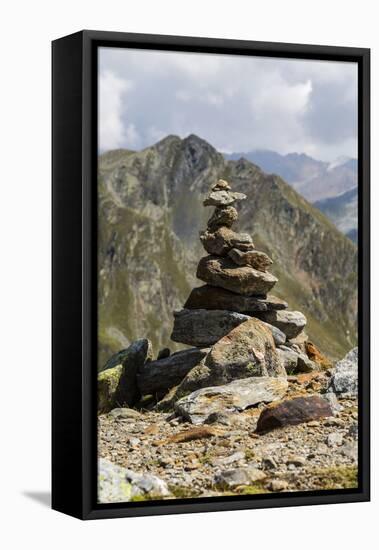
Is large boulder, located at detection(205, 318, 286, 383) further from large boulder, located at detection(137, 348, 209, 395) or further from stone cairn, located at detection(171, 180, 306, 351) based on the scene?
stone cairn, located at detection(171, 180, 306, 351)

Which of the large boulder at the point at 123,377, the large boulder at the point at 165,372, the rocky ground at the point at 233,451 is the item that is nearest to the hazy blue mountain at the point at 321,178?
the large boulder at the point at 165,372

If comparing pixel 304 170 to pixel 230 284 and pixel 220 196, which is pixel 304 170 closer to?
pixel 220 196

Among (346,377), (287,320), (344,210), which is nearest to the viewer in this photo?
(346,377)

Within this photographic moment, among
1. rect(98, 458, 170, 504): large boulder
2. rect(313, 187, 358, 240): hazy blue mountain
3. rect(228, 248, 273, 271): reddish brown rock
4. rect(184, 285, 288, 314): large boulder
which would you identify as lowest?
rect(98, 458, 170, 504): large boulder

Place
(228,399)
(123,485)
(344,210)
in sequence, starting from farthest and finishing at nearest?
(344,210) < (228,399) < (123,485)

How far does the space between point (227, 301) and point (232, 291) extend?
0.59ft

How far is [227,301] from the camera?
64.2ft

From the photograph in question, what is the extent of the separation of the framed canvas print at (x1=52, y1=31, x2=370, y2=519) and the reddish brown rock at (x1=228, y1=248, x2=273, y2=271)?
3 centimetres

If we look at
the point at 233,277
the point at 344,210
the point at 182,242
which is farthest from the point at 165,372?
the point at 182,242

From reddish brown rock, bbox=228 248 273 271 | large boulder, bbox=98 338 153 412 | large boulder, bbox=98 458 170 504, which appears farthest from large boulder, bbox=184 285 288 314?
large boulder, bbox=98 458 170 504

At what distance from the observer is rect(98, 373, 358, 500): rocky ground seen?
56.4 feet

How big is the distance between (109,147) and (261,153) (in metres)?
3.42

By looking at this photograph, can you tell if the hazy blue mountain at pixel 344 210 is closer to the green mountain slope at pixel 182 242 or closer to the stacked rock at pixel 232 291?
the green mountain slope at pixel 182 242

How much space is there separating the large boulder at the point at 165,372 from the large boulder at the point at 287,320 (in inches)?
44.6
